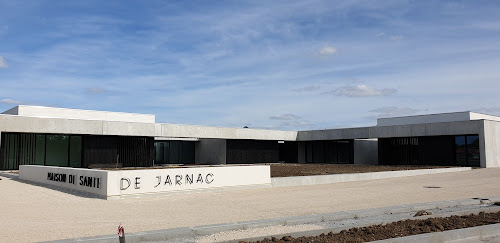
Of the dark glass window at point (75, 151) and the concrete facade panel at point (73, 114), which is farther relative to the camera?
the concrete facade panel at point (73, 114)

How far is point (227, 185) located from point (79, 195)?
5.19 meters

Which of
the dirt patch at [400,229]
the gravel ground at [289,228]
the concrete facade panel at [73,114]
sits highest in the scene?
the concrete facade panel at [73,114]

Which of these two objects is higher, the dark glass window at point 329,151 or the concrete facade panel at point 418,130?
the concrete facade panel at point 418,130

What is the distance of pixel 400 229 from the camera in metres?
7.57

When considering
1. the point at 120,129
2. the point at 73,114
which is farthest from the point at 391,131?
the point at 73,114

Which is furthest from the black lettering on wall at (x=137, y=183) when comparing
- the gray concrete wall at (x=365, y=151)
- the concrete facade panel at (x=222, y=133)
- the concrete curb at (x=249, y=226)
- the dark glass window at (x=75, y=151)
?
the gray concrete wall at (x=365, y=151)

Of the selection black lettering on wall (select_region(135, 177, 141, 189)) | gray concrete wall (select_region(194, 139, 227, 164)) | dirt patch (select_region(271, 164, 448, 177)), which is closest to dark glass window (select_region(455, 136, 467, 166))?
dirt patch (select_region(271, 164, 448, 177))

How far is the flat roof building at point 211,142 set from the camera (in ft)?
93.0

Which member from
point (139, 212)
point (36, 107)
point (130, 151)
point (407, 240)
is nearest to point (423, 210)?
point (407, 240)

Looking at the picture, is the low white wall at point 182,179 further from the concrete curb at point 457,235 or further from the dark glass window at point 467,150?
the dark glass window at point 467,150

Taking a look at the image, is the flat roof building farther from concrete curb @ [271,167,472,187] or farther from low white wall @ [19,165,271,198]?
low white wall @ [19,165,271,198]

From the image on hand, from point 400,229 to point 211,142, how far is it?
35.2 metres

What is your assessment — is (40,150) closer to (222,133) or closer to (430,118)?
(222,133)

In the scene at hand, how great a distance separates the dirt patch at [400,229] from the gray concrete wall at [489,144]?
23.7 meters
